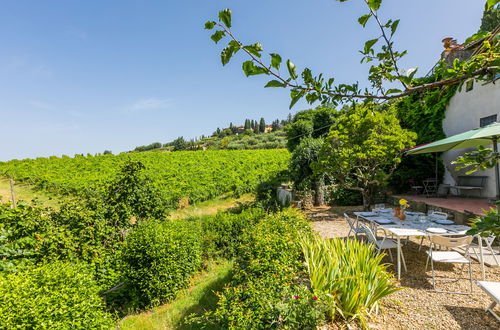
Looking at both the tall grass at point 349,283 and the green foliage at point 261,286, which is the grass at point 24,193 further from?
the tall grass at point 349,283

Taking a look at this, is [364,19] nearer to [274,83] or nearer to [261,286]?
[274,83]

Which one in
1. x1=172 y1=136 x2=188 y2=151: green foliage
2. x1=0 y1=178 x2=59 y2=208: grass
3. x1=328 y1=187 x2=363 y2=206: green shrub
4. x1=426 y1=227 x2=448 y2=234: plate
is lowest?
x1=328 y1=187 x2=363 y2=206: green shrub

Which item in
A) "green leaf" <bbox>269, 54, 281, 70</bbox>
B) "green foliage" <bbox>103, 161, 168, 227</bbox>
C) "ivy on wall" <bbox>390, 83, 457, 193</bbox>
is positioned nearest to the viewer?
"green leaf" <bbox>269, 54, 281, 70</bbox>

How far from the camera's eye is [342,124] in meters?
8.89

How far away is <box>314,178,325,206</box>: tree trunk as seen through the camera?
11.4m

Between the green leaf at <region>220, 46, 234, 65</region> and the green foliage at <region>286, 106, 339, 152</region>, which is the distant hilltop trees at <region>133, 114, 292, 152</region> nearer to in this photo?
the green foliage at <region>286, 106, 339, 152</region>

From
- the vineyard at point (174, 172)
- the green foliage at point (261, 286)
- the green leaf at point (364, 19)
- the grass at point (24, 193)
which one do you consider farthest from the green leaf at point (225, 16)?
the grass at point (24, 193)

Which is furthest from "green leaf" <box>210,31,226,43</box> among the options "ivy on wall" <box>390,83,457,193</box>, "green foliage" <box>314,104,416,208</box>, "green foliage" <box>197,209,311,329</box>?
"ivy on wall" <box>390,83,457,193</box>

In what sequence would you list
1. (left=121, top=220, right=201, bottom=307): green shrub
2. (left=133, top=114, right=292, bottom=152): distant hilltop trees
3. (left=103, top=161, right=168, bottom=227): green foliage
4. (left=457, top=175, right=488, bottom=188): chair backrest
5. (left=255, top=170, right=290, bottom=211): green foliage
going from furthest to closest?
(left=133, top=114, right=292, bottom=152): distant hilltop trees
(left=255, top=170, right=290, bottom=211): green foliage
(left=457, top=175, right=488, bottom=188): chair backrest
(left=103, top=161, right=168, bottom=227): green foliage
(left=121, top=220, right=201, bottom=307): green shrub

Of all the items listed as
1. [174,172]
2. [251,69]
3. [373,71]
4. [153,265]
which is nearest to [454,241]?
[373,71]

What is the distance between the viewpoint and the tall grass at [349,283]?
280cm

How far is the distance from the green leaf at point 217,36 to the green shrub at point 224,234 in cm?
614

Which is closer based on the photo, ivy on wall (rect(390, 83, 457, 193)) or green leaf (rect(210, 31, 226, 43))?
green leaf (rect(210, 31, 226, 43))

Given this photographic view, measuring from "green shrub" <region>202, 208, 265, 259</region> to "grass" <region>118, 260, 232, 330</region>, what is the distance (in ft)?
3.97
